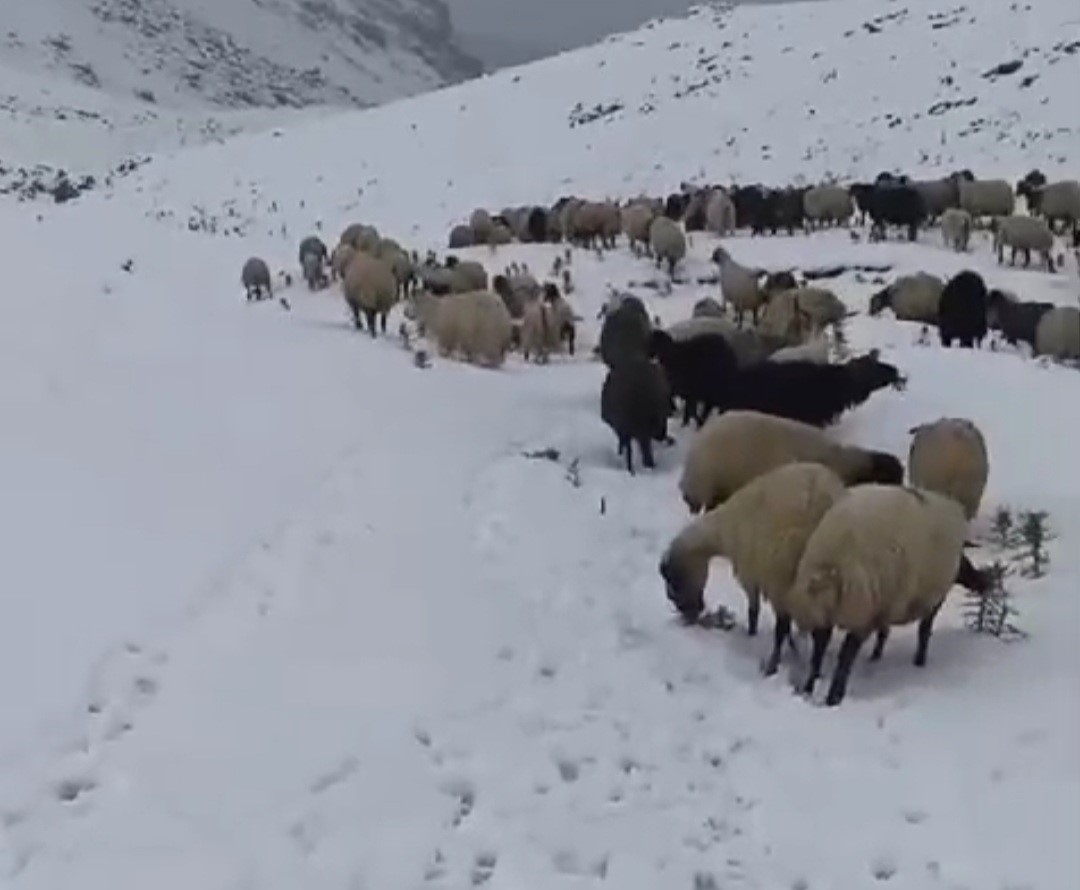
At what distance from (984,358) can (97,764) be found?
10.3 metres

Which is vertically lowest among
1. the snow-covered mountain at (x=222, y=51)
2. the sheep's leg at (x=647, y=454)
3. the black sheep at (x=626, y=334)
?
the sheep's leg at (x=647, y=454)

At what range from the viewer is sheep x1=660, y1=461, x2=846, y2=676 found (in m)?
A: 8.33

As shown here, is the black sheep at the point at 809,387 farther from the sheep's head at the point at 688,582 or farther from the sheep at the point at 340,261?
the sheep at the point at 340,261

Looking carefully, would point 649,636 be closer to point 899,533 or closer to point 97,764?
point 899,533

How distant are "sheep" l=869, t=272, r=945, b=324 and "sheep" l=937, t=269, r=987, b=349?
3.69 ft

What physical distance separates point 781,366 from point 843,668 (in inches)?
222

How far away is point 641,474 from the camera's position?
12.6 metres

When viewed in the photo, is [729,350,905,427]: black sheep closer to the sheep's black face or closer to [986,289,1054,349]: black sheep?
the sheep's black face

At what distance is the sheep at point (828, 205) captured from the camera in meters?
28.5

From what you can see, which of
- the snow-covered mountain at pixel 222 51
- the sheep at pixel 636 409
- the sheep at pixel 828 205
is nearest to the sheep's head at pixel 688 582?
the sheep at pixel 636 409

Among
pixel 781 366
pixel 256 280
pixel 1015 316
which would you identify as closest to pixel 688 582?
pixel 781 366

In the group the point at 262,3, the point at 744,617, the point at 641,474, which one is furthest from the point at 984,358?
the point at 262,3

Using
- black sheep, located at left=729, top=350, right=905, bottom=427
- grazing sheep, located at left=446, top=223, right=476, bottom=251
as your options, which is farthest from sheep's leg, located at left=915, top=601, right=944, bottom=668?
grazing sheep, located at left=446, top=223, right=476, bottom=251

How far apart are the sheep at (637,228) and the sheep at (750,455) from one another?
15.5m
